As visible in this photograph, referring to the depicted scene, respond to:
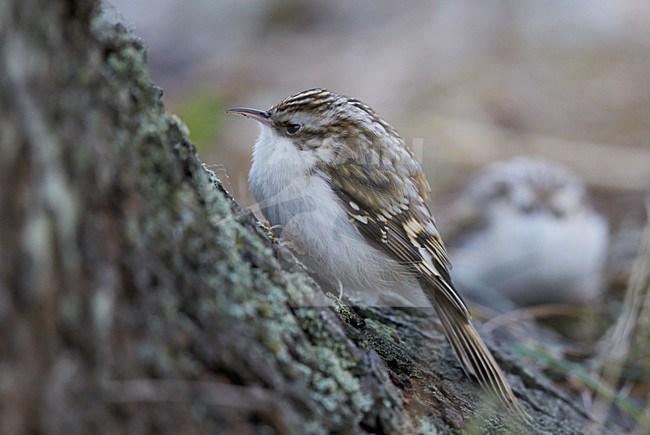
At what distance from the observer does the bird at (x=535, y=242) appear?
16.1 feet

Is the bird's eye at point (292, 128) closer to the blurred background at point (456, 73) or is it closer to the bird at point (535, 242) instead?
the bird at point (535, 242)

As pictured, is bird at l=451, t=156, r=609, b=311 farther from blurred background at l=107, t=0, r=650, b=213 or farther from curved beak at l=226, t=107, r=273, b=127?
curved beak at l=226, t=107, r=273, b=127

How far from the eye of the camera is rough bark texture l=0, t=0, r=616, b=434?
100 centimetres

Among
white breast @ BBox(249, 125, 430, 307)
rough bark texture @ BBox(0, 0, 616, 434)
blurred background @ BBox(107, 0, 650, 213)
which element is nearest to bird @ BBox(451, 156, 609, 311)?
blurred background @ BBox(107, 0, 650, 213)

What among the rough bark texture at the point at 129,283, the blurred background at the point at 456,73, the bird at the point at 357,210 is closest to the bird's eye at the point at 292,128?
the bird at the point at 357,210

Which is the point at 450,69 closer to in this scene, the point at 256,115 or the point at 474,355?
the point at 256,115

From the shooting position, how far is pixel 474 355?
2.12 m

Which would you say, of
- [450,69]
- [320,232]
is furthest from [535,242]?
[450,69]

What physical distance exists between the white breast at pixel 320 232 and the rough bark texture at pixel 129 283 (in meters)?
0.50

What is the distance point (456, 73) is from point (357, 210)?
6.86 meters

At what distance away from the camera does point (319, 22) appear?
35.4ft

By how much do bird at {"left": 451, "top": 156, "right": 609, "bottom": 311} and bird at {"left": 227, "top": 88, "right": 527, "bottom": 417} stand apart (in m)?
2.39

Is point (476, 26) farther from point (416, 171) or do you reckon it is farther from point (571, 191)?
point (416, 171)

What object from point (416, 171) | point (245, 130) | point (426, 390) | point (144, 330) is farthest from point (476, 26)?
point (144, 330)
